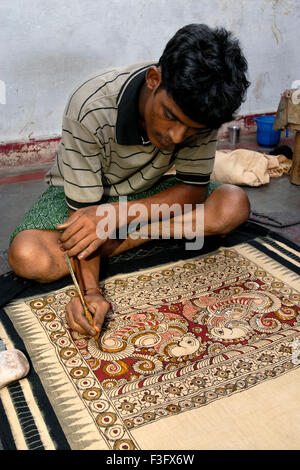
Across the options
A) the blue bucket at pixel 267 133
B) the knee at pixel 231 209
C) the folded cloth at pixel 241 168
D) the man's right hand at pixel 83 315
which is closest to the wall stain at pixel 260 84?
the blue bucket at pixel 267 133

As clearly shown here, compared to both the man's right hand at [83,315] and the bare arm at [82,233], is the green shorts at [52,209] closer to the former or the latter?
the bare arm at [82,233]

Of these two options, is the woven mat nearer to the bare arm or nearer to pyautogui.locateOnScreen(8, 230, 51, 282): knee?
pyautogui.locateOnScreen(8, 230, 51, 282): knee

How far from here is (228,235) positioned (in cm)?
254

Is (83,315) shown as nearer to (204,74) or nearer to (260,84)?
(204,74)

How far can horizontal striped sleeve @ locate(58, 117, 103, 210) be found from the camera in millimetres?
1705

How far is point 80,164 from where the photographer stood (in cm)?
174

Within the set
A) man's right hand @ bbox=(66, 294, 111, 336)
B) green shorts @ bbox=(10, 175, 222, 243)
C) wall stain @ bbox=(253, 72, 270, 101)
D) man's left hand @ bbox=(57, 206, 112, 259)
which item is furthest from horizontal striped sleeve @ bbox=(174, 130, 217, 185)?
wall stain @ bbox=(253, 72, 270, 101)

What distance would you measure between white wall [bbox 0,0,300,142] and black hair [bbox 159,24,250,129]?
90.5 inches

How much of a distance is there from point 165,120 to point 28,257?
863 mm

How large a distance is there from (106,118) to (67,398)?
1012mm

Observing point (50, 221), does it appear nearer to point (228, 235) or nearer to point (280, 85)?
point (228, 235)

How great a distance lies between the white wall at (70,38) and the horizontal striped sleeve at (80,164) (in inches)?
77.8

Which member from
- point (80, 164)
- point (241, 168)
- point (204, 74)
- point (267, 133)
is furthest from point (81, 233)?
point (267, 133)

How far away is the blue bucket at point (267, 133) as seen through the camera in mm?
4047
